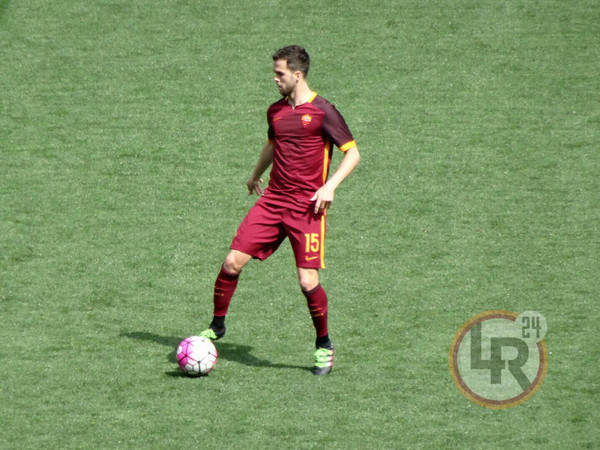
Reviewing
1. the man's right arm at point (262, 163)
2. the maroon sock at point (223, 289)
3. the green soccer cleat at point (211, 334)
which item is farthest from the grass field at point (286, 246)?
the man's right arm at point (262, 163)

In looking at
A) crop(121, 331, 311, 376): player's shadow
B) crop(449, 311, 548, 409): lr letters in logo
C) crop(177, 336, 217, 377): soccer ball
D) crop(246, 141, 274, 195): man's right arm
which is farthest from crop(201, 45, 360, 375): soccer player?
crop(449, 311, 548, 409): lr letters in logo

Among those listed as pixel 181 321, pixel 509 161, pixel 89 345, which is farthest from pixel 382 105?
pixel 89 345

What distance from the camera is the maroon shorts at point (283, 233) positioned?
21.7 ft

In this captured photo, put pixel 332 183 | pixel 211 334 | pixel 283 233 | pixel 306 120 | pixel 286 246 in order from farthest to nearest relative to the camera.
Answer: pixel 286 246
pixel 211 334
pixel 283 233
pixel 306 120
pixel 332 183

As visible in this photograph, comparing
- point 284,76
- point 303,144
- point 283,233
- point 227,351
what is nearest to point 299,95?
point 284,76

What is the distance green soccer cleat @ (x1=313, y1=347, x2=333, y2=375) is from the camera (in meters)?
6.66

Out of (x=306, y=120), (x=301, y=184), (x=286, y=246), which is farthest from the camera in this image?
(x=286, y=246)

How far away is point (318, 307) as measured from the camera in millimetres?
6633

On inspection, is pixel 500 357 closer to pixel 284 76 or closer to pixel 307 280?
pixel 307 280

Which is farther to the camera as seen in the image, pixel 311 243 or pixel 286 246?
pixel 286 246

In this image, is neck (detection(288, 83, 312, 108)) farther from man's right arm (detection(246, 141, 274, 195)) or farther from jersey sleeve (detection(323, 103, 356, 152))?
man's right arm (detection(246, 141, 274, 195))

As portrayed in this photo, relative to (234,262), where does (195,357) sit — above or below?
below

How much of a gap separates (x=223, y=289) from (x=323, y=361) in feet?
2.91

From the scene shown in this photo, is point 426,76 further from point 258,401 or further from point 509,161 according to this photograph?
point 258,401
